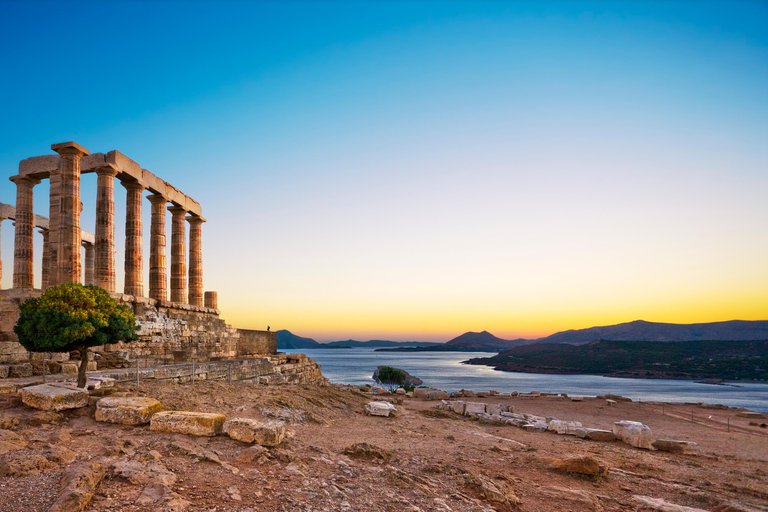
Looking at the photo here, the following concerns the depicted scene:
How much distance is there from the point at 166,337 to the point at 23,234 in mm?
8922

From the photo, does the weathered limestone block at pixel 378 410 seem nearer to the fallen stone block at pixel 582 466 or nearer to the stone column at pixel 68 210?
the fallen stone block at pixel 582 466

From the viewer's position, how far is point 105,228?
21.2 meters

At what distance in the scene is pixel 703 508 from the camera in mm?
9289

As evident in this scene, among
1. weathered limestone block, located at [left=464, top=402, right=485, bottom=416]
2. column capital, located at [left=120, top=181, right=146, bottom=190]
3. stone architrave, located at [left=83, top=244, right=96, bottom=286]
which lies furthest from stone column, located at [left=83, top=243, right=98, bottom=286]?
weathered limestone block, located at [left=464, top=402, right=485, bottom=416]

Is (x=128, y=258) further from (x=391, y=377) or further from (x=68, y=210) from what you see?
(x=391, y=377)

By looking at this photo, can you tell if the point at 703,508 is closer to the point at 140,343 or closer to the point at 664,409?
the point at 140,343

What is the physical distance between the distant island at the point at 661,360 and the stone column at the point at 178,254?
10243 centimetres

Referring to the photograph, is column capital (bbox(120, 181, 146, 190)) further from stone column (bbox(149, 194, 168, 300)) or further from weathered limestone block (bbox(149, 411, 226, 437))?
weathered limestone block (bbox(149, 411, 226, 437))

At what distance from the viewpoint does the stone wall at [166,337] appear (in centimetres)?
1672

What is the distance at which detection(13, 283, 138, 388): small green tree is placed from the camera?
10.4 m

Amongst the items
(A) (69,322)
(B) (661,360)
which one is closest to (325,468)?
(A) (69,322)

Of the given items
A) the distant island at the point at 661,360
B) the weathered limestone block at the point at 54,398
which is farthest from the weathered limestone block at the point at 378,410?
the distant island at the point at 661,360

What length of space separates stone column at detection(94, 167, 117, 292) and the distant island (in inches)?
4216

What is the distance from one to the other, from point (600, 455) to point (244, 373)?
548 inches
